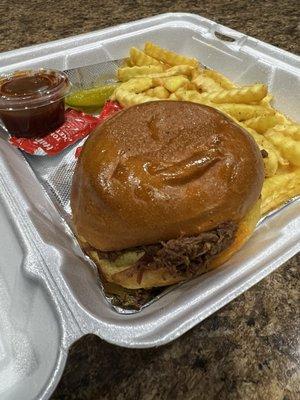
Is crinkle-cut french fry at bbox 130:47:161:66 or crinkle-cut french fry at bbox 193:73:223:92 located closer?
crinkle-cut french fry at bbox 193:73:223:92

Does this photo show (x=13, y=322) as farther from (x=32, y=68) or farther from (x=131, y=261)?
(x=32, y=68)

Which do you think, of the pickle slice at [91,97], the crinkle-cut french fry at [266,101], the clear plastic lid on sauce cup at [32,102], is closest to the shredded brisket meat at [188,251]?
the crinkle-cut french fry at [266,101]

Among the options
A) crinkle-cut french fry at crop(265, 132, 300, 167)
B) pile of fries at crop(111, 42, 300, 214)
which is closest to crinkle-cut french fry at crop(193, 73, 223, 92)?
pile of fries at crop(111, 42, 300, 214)

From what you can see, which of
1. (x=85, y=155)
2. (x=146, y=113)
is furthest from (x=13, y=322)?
(x=146, y=113)

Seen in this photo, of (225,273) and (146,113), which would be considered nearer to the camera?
(225,273)

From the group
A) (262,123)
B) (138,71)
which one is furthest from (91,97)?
(262,123)

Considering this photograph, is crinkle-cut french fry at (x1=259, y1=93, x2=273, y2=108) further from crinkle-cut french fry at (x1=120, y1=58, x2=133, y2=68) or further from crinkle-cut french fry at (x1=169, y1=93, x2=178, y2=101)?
crinkle-cut french fry at (x1=120, y1=58, x2=133, y2=68)

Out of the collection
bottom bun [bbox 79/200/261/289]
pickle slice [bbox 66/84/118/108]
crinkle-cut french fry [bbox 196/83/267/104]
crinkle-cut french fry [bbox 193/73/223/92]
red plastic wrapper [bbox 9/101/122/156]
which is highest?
crinkle-cut french fry [bbox 196/83/267/104]

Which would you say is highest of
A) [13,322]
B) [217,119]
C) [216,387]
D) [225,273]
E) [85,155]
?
[217,119]

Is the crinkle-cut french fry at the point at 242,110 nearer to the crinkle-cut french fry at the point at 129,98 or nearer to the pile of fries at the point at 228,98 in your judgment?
the pile of fries at the point at 228,98
